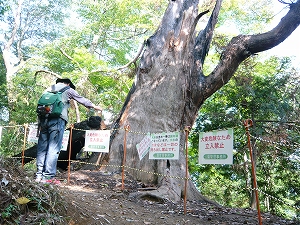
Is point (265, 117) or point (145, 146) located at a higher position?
point (265, 117)

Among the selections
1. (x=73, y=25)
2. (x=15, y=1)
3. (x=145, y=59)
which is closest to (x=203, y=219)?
(x=145, y=59)

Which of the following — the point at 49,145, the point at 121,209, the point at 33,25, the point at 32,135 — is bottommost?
the point at 121,209

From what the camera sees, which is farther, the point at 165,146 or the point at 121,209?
the point at 165,146

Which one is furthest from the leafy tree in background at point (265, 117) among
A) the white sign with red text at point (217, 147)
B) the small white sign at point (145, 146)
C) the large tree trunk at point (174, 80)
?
the white sign with red text at point (217, 147)

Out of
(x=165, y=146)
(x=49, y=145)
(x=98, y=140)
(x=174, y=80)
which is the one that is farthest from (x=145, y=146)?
(x=174, y=80)

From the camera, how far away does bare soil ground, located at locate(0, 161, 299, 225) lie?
2.83 metres

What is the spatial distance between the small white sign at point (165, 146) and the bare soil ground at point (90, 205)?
34.2 inches

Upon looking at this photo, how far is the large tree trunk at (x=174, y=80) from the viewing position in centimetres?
718

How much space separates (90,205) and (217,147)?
1.95 meters

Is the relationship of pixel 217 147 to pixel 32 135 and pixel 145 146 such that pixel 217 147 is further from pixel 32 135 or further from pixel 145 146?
pixel 32 135

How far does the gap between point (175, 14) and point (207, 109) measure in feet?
15.5

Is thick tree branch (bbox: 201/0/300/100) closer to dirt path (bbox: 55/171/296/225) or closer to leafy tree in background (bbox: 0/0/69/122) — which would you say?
dirt path (bbox: 55/171/296/225)

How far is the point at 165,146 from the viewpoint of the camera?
5172 mm

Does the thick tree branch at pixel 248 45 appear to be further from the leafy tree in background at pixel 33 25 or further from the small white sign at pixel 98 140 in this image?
the leafy tree in background at pixel 33 25
